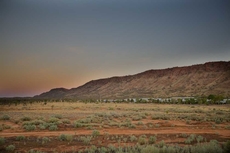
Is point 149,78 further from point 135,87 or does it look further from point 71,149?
point 71,149

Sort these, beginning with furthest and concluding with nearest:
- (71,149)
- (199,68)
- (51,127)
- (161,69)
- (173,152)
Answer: (161,69) → (199,68) → (51,127) → (71,149) → (173,152)

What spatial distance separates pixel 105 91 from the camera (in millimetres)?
184125

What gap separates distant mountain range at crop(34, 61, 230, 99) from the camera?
106 metres

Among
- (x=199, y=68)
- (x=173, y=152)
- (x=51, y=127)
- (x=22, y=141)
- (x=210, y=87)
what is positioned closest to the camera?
(x=173, y=152)

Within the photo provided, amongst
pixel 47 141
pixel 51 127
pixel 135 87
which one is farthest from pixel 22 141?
pixel 135 87

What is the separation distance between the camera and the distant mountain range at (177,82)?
349 ft

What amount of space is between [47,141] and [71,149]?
2457 mm

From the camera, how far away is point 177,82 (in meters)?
135

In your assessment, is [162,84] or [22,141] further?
[162,84]

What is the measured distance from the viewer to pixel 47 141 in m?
11.8

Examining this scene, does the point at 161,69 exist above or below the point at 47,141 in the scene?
above

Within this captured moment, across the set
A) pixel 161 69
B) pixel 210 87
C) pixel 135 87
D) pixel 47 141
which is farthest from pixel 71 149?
pixel 161 69

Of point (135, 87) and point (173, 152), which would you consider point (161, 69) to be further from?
point (173, 152)

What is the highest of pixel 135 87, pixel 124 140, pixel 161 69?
pixel 161 69
